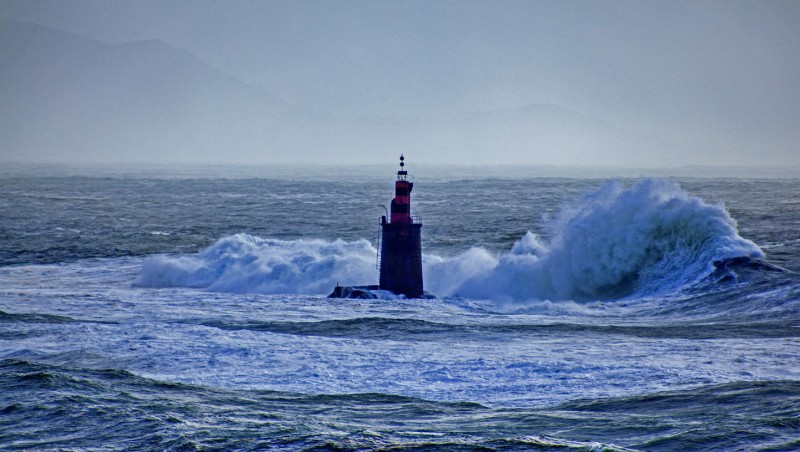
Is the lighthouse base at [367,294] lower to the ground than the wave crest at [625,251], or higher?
lower

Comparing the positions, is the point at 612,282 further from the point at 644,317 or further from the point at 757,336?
the point at 757,336

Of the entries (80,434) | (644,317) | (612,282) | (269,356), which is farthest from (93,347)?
(612,282)

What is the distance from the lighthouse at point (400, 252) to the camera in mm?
25203

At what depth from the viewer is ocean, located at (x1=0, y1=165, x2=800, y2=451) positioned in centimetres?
1229

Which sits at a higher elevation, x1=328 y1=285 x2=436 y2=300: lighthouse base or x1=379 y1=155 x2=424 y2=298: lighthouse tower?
x1=379 y1=155 x2=424 y2=298: lighthouse tower

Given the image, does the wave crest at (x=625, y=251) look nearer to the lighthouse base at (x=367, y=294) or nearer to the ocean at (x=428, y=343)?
the ocean at (x=428, y=343)

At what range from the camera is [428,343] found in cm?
1847

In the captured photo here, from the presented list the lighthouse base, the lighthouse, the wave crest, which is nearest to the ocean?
the wave crest

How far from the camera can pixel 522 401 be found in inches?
544

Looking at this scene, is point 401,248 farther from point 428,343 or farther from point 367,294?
point 428,343

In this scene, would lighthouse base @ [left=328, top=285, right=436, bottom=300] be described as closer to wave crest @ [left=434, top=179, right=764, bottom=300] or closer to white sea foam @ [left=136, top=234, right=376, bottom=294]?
white sea foam @ [left=136, top=234, right=376, bottom=294]

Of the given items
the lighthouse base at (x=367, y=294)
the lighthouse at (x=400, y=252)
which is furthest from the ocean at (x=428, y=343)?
the lighthouse at (x=400, y=252)

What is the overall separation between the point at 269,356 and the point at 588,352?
17.1ft

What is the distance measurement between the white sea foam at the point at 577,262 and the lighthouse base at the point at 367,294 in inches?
102
